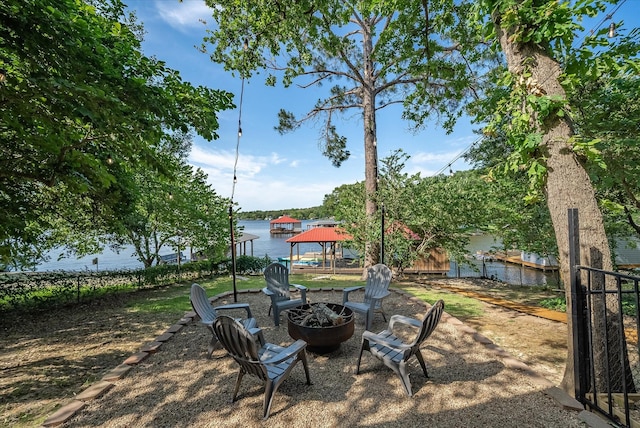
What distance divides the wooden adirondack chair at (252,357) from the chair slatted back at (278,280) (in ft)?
8.00

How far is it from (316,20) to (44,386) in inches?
321

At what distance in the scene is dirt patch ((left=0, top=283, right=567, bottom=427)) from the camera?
106 inches

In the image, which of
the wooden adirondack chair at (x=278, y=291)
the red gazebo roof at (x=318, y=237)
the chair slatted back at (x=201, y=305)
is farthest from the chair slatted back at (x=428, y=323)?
the red gazebo roof at (x=318, y=237)

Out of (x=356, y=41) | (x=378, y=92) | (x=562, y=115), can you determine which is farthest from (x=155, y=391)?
(x=356, y=41)

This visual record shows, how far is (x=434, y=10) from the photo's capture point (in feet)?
19.2

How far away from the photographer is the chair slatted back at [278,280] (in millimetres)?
5312

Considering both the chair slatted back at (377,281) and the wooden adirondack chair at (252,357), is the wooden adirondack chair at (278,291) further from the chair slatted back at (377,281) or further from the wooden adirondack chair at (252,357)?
the wooden adirondack chair at (252,357)

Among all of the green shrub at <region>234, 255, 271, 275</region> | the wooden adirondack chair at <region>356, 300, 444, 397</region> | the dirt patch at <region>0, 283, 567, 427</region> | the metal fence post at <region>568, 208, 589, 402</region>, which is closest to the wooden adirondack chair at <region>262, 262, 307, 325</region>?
the dirt patch at <region>0, 283, 567, 427</region>

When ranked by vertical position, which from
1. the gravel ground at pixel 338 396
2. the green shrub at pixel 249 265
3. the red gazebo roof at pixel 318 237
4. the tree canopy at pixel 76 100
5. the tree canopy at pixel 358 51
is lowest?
the green shrub at pixel 249 265

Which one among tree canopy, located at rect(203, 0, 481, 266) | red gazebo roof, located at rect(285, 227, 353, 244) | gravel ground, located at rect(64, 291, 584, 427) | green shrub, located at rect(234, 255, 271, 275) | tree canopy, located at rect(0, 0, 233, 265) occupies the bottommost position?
green shrub, located at rect(234, 255, 271, 275)

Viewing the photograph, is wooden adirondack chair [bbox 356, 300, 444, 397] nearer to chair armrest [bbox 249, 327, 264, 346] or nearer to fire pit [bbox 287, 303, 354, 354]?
fire pit [bbox 287, 303, 354, 354]

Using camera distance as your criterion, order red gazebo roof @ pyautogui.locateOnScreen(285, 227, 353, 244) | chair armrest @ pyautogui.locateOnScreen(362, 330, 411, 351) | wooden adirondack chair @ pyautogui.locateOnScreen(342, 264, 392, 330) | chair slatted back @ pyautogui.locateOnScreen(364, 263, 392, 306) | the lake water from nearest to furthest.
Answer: chair armrest @ pyautogui.locateOnScreen(362, 330, 411, 351) → wooden adirondack chair @ pyautogui.locateOnScreen(342, 264, 392, 330) → chair slatted back @ pyautogui.locateOnScreen(364, 263, 392, 306) → the lake water → red gazebo roof @ pyautogui.locateOnScreen(285, 227, 353, 244)

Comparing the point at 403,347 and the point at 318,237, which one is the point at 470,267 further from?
the point at 318,237

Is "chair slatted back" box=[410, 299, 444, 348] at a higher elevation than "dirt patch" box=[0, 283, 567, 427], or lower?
higher
